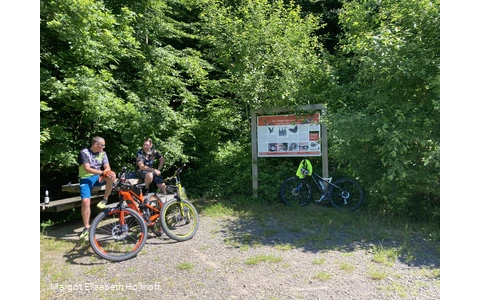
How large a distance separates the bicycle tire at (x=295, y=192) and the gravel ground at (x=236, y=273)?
2.08 metres

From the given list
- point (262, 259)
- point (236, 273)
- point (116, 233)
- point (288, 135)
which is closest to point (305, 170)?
point (288, 135)

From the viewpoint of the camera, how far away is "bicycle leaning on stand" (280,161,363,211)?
21.5 ft

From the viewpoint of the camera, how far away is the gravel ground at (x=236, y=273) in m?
3.21

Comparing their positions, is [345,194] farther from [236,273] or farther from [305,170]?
[236,273]

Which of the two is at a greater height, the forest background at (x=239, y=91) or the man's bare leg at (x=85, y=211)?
the forest background at (x=239, y=91)

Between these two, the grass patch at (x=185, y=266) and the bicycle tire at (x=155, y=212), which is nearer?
the grass patch at (x=185, y=266)

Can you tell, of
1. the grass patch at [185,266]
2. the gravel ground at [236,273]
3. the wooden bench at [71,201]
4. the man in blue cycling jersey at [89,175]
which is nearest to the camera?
the gravel ground at [236,273]

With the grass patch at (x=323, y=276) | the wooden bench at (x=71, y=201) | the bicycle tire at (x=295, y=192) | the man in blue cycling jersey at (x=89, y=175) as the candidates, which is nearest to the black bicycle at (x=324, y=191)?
the bicycle tire at (x=295, y=192)

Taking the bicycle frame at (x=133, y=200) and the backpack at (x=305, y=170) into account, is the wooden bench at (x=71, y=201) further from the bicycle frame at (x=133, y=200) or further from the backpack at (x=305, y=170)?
the backpack at (x=305, y=170)

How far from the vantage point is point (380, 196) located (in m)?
5.81

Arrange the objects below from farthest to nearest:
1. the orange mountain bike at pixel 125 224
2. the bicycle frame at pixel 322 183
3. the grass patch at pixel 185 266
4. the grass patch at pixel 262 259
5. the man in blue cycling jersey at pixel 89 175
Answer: the bicycle frame at pixel 322 183, the man in blue cycling jersey at pixel 89 175, the orange mountain bike at pixel 125 224, the grass patch at pixel 262 259, the grass patch at pixel 185 266

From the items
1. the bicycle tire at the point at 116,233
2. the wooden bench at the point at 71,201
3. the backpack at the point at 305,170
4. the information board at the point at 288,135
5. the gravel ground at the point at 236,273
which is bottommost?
the gravel ground at the point at 236,273

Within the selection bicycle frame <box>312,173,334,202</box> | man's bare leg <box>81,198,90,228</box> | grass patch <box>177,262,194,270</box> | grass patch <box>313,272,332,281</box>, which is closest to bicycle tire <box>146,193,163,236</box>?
man's bare leg <box>81,198,90,228</box>
